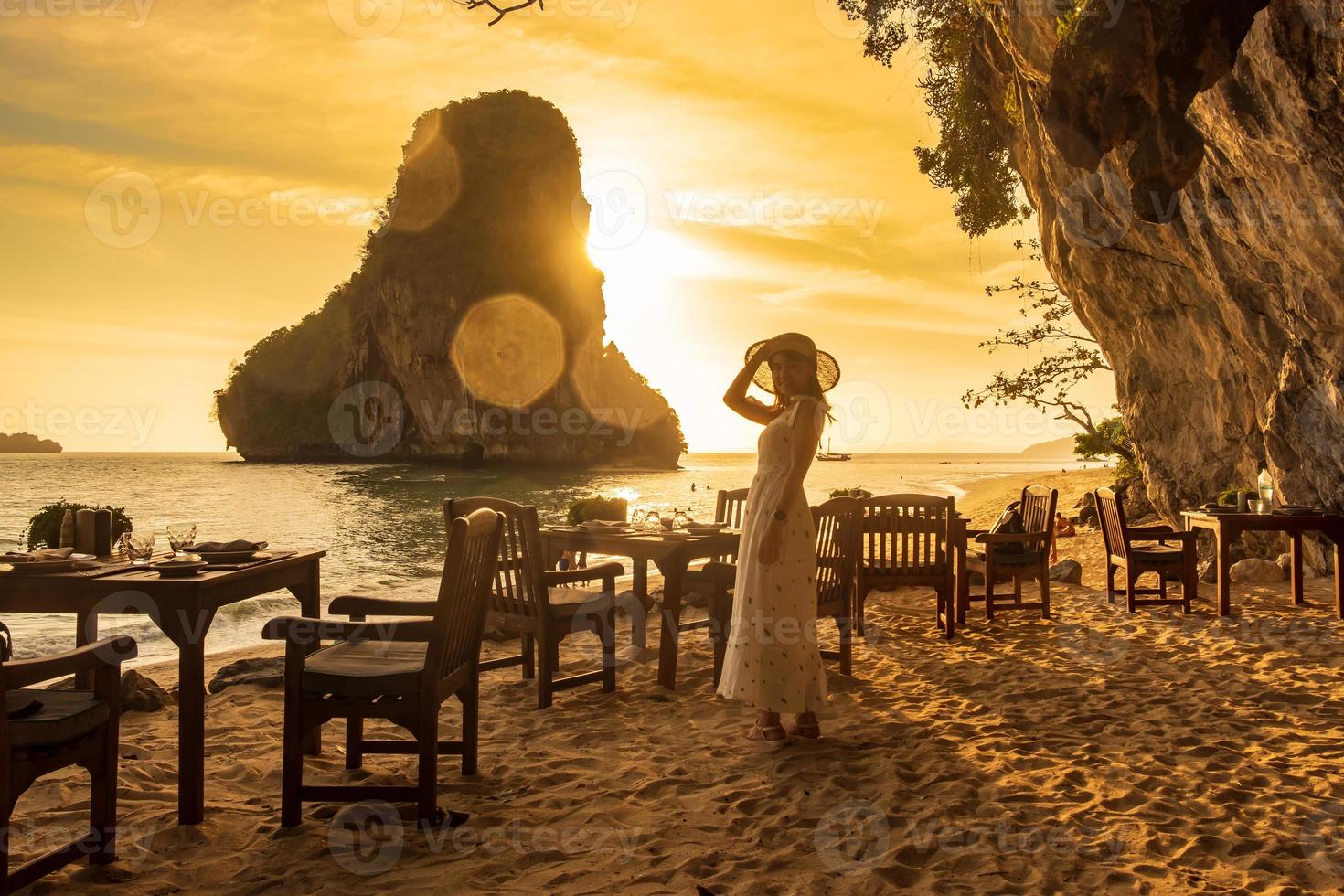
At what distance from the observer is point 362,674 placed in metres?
3.12

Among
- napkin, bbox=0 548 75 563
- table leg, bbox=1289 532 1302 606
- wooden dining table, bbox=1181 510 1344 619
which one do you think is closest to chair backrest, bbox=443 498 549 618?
napkin, bbox=0 548 75 563

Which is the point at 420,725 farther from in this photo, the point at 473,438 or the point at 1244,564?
the point at 473,438

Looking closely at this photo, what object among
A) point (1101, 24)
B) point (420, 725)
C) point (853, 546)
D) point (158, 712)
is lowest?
point (158, 712)

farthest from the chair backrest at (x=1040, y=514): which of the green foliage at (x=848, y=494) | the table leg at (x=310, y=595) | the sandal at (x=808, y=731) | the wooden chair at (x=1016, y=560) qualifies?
the table leg at (x=310, y=595)

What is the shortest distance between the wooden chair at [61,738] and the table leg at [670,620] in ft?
9.81

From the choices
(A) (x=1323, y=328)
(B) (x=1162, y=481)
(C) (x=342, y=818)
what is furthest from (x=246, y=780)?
(B) (x=1162, y=481)

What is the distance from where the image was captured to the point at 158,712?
491cm

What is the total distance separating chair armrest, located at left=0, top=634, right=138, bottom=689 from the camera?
2.40m

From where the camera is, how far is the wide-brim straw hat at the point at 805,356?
167 inches

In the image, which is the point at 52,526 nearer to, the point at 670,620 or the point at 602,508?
the point at 670,620

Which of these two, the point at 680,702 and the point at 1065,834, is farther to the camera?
the point at 680,702

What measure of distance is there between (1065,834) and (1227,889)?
52 cm

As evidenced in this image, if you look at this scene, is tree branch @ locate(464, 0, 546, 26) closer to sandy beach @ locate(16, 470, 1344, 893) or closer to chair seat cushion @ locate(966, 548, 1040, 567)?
sandy beach @ locate(16, 470, 1344, 893)

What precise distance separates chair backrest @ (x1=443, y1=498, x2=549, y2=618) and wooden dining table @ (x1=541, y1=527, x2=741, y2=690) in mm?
605
